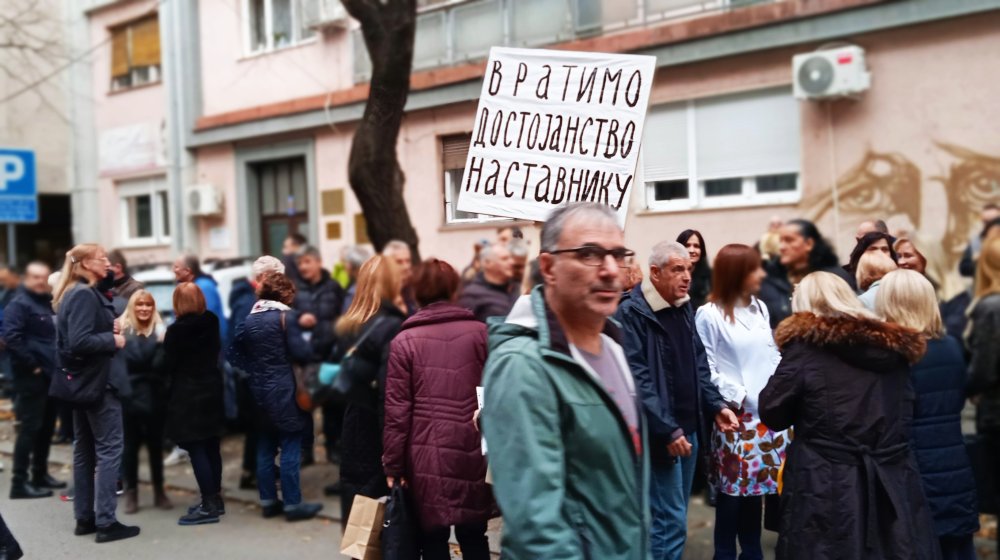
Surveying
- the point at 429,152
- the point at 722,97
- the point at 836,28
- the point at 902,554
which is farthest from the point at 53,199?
the point at 902,554

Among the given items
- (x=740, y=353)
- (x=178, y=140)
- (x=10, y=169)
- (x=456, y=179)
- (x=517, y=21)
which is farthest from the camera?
(x=178, y=140)

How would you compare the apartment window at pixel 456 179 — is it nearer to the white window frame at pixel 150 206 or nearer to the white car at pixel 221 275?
the white car at pixel 221 275

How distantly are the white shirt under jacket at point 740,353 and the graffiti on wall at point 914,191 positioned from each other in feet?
19.0

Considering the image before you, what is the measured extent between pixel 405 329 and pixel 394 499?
80cm

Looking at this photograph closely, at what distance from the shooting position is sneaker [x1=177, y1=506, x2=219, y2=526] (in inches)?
217

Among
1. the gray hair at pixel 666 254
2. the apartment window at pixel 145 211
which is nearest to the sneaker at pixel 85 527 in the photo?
the gray hair at pixel 666 254

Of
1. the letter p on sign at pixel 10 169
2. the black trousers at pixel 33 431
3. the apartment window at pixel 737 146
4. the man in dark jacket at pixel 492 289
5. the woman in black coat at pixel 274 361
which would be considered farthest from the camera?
the apartment window at pixel 737 146

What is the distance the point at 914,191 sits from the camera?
10664mm

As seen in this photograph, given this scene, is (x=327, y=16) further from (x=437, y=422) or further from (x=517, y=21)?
(x=437, y=422)

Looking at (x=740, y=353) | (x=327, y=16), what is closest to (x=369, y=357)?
(x=740, y=353)

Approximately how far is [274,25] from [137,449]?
12105 millimetres

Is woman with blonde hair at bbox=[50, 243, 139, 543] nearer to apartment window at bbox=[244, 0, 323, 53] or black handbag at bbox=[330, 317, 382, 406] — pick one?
black handbag at bbox=[330, 317, 382, 406]

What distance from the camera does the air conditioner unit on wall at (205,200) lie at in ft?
60.2

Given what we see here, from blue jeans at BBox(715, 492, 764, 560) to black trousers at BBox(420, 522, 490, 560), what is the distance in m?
1.52
